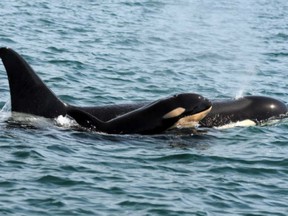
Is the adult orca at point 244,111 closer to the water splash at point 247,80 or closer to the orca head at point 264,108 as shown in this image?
the orca head at point 264,108

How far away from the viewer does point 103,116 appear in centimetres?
1980

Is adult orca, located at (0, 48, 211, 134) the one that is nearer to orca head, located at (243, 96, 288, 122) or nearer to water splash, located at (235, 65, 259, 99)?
orca head, located at (243, 96, 288, 122)

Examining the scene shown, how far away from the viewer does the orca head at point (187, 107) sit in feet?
62.5

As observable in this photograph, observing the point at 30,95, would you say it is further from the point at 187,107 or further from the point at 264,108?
the point at 264,108

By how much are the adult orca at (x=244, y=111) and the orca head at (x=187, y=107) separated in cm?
106

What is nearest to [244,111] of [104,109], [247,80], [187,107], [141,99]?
[187,107]

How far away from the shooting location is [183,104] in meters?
19.0

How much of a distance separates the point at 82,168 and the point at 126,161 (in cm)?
105

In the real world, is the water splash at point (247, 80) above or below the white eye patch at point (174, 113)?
below

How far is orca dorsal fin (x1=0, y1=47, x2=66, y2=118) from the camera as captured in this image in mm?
19297

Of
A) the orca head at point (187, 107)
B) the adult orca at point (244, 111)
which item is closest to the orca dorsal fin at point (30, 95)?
the orca head at point (187, 107)

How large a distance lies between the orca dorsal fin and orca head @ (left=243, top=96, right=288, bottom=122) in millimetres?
4816

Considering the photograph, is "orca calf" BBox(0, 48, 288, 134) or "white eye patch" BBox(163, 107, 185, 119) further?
"white eye patch" BBox(163, 107, 185, 119)

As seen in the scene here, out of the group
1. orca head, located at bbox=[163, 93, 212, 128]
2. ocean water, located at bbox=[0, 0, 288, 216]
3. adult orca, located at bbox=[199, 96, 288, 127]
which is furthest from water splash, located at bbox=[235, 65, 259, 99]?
orca head, located at bbox=[163, 93, 212, 128]
